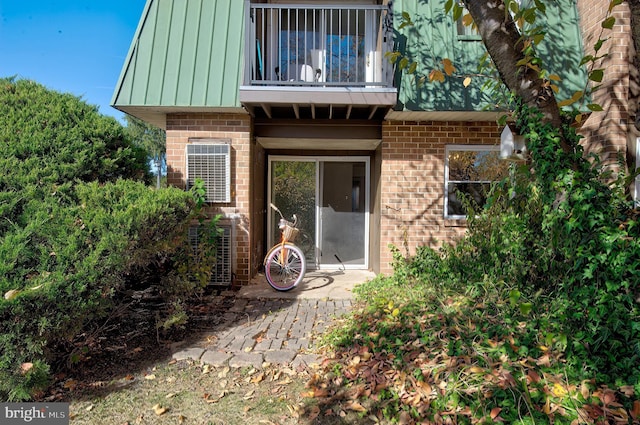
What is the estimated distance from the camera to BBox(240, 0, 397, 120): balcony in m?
5.15

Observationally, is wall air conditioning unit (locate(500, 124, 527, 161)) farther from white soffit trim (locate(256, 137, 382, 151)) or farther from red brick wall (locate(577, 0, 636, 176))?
white soffit trim (locate(256, 137, 382, 151))

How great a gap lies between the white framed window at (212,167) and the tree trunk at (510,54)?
13.1 ft

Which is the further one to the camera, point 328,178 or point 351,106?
point 328,178

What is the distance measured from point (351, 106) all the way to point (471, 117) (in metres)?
1.92

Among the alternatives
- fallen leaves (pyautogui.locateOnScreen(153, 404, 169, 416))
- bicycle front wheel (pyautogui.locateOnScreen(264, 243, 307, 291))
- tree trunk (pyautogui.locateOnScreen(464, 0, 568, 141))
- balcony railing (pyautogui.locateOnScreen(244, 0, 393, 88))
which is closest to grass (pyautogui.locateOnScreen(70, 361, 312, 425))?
fallen leaves (pyautogui.locateOnScreen(153, 404, 169, 416))

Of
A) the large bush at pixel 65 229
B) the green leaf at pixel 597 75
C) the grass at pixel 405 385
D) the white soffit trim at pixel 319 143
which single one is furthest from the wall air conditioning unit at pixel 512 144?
the large bush at pixel 65 229

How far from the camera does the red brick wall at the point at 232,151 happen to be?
19.2 ft

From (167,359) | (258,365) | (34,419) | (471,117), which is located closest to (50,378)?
(34,419)

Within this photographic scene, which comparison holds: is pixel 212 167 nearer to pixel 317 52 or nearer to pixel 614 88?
pixel 317 52

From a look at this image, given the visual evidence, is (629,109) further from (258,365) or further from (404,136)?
(258,365)

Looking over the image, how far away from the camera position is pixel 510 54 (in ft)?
9.80

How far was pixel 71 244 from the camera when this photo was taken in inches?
119

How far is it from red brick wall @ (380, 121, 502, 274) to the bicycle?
1412 millimetres

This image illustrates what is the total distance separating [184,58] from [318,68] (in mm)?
2142
